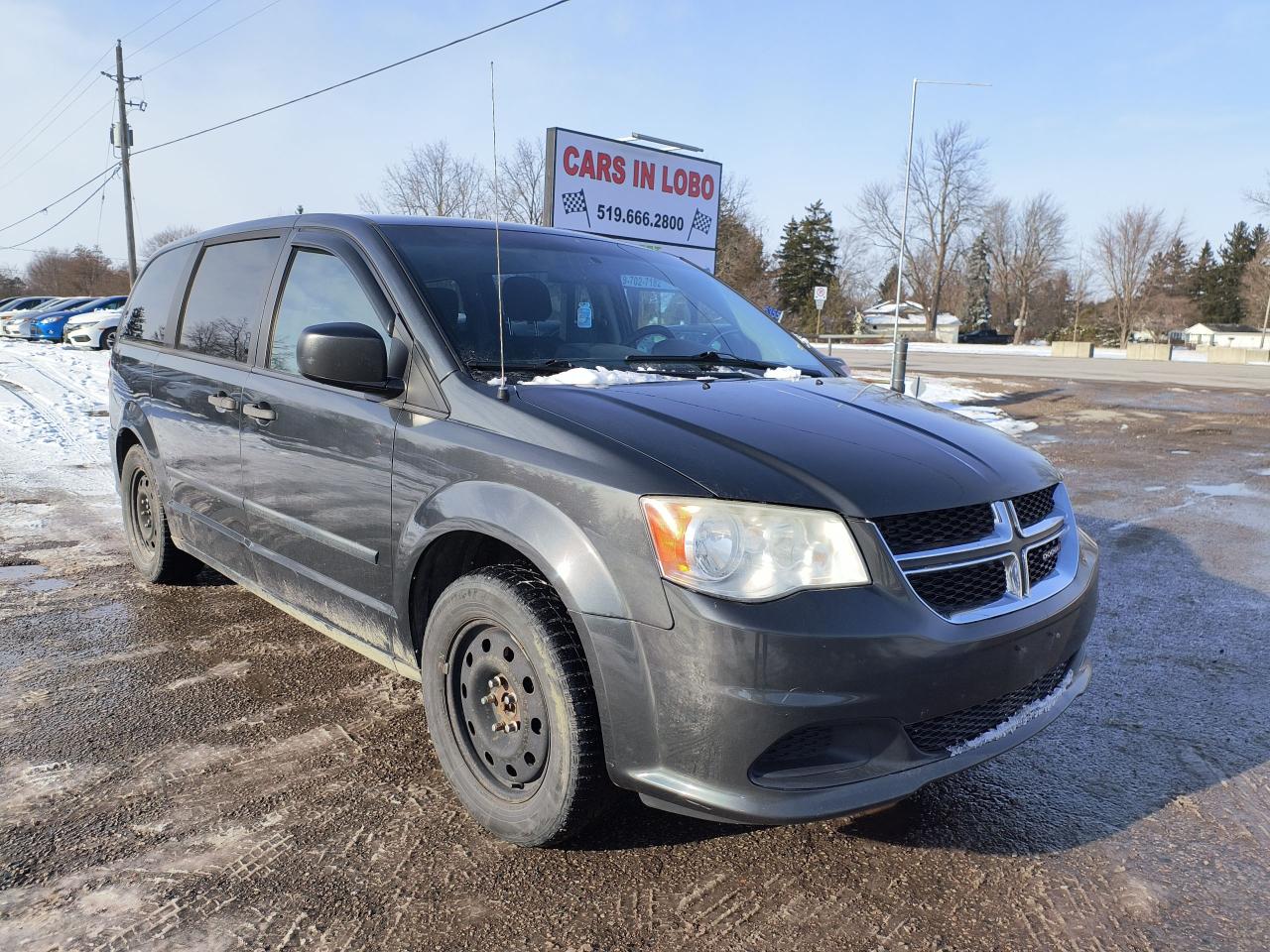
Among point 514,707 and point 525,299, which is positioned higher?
point 525,299

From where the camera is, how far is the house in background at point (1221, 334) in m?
70.4

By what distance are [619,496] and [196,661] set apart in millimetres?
2616

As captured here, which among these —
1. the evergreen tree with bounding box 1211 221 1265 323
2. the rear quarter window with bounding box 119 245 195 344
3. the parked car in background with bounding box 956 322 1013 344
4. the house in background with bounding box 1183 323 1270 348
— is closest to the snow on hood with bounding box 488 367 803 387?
the rear quarter window with bounding box 119 245 195 344

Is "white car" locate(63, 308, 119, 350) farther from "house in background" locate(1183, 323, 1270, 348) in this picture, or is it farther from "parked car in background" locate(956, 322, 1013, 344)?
"house in background" locate(1183, 323, 1270, 348)

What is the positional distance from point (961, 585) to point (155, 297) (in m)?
4.42

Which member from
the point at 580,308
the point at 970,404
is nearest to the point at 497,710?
the point at 580,308

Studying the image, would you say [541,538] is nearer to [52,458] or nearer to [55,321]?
[52,458]

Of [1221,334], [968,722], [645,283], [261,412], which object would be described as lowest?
[968,722]

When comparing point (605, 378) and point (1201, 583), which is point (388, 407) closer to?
point (605, 378)

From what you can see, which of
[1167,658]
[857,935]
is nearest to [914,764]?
[857,935]

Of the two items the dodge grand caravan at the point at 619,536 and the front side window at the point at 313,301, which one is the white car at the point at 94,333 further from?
the dodge grand caravan at the point at 619,536

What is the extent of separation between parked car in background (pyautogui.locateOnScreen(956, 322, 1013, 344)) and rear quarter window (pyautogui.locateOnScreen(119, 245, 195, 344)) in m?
72.4

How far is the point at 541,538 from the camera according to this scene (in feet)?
7.77

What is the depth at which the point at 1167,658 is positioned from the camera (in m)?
4.09
